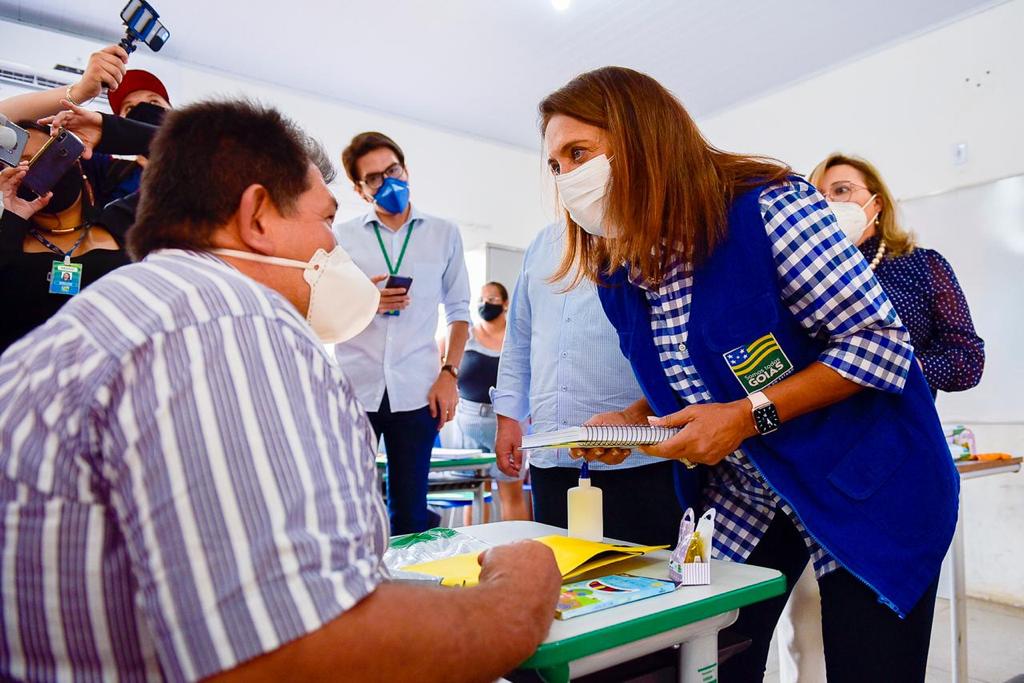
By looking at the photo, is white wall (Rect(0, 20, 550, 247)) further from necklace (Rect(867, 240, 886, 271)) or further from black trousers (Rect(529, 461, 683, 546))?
black trousers (Rect(529, 461, 683, 546))

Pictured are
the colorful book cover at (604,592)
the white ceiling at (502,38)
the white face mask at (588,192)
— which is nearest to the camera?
the colorful book cover at (604,592)

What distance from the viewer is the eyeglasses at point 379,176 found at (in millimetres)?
2445

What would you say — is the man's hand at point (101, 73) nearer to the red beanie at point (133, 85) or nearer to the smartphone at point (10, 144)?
the smartphone at point (10, 144)

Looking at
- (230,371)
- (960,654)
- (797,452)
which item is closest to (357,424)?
(230,371)

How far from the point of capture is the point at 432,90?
16.3 feet

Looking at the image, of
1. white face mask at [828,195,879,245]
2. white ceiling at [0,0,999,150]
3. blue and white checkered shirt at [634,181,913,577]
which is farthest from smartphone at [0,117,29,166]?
white ceiling at [0,0,999,150]

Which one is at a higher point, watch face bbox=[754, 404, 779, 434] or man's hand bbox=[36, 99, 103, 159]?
man's hand bbox=[36, 99, 103, 159]

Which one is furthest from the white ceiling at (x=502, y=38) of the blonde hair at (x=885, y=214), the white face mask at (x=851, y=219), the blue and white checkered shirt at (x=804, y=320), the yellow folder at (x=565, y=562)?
the yellow folder at (x=565, y=562)

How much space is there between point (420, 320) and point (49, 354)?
1.94 metres

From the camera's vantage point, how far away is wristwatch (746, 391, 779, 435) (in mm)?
1005

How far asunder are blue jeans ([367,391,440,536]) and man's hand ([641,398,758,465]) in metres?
1.34

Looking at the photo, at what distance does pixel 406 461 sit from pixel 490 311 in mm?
2559

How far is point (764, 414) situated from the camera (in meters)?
1.01

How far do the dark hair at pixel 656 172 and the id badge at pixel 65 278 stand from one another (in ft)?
3.76
